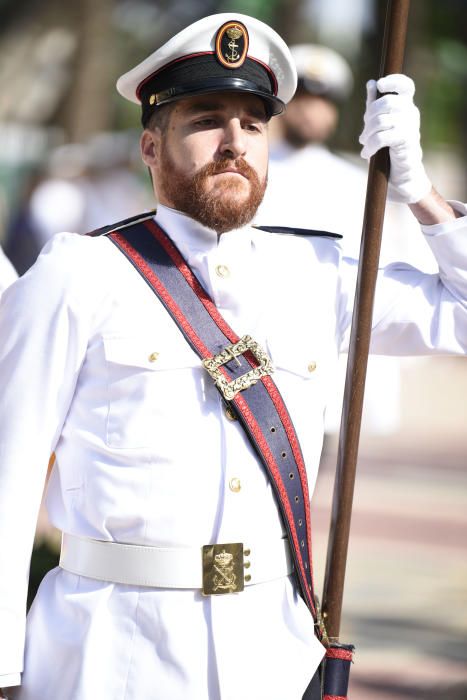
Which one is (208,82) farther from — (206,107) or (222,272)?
(222,272)

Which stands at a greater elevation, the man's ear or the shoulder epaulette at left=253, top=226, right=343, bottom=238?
A: the man's ear

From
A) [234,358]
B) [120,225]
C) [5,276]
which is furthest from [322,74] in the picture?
[234,358]

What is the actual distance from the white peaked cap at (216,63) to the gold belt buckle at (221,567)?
38.6 inches

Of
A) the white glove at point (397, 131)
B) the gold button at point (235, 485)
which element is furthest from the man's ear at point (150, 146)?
the gold button at point (235, 485)

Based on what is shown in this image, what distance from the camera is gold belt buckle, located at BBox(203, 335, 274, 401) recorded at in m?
3.07

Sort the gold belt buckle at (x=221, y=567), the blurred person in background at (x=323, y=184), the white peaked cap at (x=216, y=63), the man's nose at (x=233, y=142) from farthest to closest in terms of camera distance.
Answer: the blurred person in background at (x=323, y=184) → the white peaked cap at (x=216, y=63) → the man's nose at (x=233, y=142) → the gold belt buckle at (x=221, y=567)

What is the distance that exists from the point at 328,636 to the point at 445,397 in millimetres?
14811

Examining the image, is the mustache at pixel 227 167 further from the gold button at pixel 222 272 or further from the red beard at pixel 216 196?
the gold button at pixel 222 272

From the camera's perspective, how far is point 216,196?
318 centimetres

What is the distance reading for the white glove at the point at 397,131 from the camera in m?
3.24

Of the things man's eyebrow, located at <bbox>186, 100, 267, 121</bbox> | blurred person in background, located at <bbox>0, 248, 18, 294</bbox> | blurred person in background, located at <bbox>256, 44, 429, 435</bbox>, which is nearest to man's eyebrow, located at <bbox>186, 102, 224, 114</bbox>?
man's eyebrow, located at <bbox>186, 100, 267, 121</bbox>

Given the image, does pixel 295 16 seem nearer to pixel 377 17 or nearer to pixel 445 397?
pixel 377 17

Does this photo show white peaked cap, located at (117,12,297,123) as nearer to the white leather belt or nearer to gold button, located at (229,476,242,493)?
gold button, located at (229,476,242,493)

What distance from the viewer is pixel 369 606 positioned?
6586mm
